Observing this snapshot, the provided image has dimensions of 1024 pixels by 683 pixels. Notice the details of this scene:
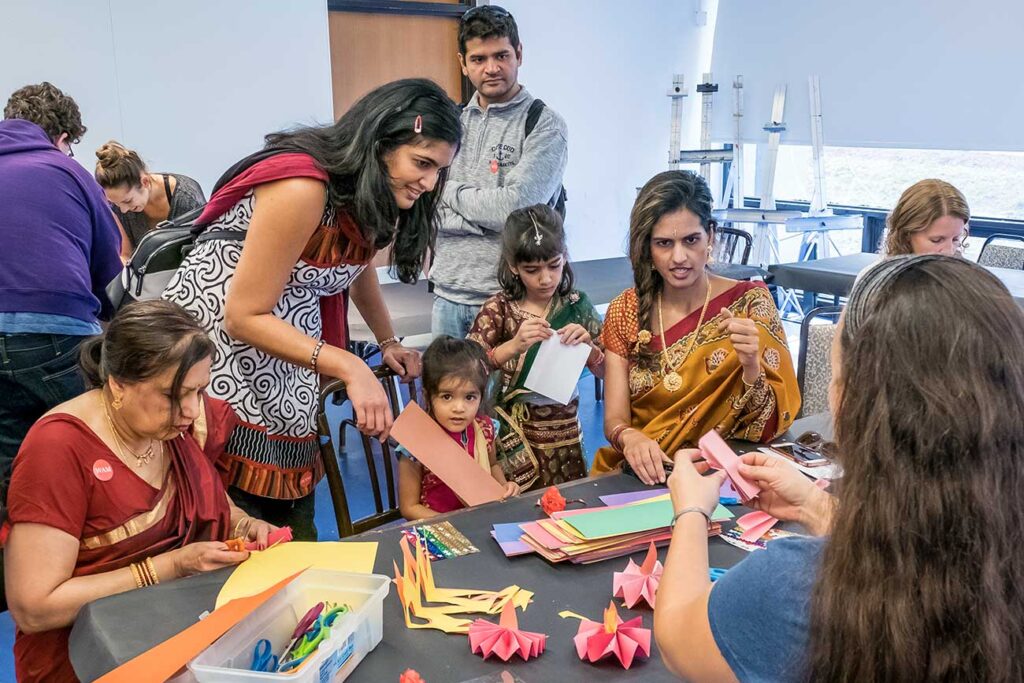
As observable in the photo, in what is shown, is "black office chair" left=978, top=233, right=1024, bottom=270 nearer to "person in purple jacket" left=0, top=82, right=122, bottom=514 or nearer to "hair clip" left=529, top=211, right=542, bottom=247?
"hair clip" left=529, top=211, right=542, bottom=247

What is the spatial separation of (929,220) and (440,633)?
92.1 inches

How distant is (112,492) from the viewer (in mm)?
1421

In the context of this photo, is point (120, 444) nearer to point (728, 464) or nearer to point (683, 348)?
point (728, 464)

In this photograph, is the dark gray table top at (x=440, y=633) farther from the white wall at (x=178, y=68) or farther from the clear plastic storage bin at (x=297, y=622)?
the white wall at (x=178, y=68)

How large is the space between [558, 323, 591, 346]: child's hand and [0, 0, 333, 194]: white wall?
255 cm

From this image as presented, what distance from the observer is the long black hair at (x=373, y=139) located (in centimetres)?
163

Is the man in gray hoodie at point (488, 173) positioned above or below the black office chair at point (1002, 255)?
above

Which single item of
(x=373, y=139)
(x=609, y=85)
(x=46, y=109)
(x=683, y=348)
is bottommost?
(x=683, y=348)

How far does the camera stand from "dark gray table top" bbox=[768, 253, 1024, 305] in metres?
3.97

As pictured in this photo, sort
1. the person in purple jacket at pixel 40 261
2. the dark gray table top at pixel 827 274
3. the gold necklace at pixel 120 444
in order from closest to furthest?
the gold necklace at pixel 120 444
the person in purple jacket at pixel 40 261
the dark gray table top at pixel 827 274

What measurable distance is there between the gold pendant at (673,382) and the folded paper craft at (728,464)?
0.67 metres

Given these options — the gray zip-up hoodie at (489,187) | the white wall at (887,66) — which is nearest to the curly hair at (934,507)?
the gray zip-up hoodie at (489,187)

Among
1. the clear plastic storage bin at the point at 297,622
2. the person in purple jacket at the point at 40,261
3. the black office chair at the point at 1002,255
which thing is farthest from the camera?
the black office chair at the point at 1002,255

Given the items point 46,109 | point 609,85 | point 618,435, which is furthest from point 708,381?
point 609,85
